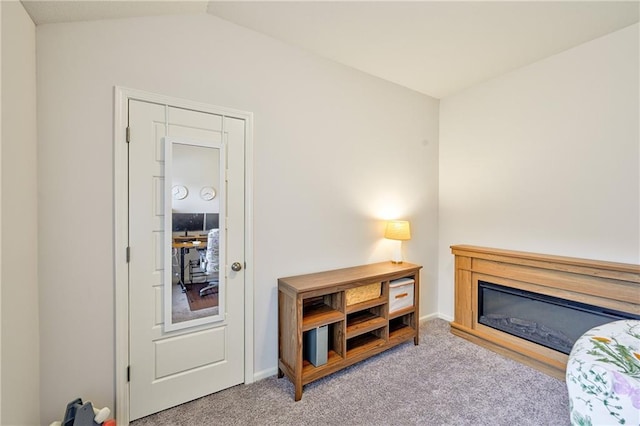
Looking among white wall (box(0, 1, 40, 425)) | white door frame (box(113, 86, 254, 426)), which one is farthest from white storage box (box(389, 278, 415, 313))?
white wall (box(0, 1, 40, 425))

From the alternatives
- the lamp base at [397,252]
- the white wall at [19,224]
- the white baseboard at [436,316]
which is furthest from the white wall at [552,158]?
the white wall at [19,224]

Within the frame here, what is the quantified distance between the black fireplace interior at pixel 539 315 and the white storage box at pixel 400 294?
0.79 metres

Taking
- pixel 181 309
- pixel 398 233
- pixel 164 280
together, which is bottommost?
pixel 181 309

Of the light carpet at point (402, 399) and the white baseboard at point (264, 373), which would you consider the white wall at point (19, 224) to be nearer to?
the light carpet at point (402, 399)

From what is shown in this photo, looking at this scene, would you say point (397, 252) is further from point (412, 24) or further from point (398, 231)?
point (412, 24)

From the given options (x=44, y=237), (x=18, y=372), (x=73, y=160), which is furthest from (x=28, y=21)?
(x=18, y=372)

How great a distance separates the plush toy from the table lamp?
2472 millimetres

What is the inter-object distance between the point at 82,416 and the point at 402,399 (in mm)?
1933

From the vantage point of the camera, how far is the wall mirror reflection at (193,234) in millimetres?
1835

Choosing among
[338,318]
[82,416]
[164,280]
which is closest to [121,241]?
[164,280]

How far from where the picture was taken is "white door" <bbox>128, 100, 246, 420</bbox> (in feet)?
5.73

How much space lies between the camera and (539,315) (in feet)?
8.20

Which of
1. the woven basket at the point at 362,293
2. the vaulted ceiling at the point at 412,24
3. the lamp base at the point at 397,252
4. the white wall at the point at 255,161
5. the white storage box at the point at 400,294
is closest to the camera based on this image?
the white wall at the point at 255,161

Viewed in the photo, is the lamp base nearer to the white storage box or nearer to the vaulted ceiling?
the white storage box
